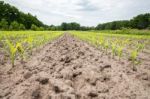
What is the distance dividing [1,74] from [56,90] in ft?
4.66

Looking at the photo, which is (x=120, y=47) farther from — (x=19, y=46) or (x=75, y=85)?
(x=75, y=85)

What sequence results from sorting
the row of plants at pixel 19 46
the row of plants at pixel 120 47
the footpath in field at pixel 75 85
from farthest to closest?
the row of plants at pixel 120 47, the row of plants at pixel 19 46, the footpath in field at pixel 75 85

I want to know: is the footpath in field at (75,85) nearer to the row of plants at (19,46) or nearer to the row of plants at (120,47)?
the row of plants at (19,46)

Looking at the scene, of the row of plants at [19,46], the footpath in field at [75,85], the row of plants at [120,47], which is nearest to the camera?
the footpath in field at [75,85]

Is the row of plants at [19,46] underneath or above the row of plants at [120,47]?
above

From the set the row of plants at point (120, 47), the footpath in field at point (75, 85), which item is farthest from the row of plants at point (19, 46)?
the row of plants at point (120, 47)

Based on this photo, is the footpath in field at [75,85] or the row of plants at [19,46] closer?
the footpath in field at [75,85]

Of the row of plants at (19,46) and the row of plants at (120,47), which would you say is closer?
the row of plants at (19,46)

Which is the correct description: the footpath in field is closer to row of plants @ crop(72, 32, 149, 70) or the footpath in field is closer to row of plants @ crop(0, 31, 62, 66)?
row of plants @ crop(0, 31, 62, 66)

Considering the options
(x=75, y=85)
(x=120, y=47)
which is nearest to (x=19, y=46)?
(x=75, y=85)

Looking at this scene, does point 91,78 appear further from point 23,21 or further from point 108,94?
point 23,21

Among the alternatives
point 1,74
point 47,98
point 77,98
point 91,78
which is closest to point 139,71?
point 91,78

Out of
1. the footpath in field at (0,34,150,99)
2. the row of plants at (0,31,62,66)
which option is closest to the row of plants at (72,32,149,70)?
the footpath in field at (0,34,150,99)

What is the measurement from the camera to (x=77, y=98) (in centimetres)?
260
